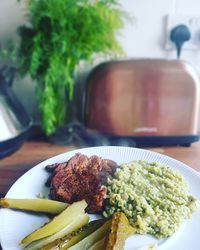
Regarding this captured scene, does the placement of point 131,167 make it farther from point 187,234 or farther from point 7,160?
point 7,160

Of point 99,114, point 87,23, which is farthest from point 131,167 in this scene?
point 87,23

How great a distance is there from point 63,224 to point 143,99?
0.42 m

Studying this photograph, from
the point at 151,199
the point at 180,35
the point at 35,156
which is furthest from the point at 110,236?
the point at 180,35

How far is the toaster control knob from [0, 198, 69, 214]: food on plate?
0.52m

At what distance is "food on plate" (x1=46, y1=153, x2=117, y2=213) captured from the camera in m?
0.58

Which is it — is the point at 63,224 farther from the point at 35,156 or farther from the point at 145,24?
the point at 145,24

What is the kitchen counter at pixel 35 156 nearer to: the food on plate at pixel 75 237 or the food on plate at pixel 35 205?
the food on plate at pixel 35 205

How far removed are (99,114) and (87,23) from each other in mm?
215

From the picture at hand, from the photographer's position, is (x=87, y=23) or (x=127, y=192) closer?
(x=127, y=192)

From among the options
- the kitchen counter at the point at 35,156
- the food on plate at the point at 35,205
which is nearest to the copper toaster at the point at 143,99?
the kitchen counter at the point at 35,156

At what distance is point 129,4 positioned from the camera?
2.79 ft

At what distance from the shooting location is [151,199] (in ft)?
1.89

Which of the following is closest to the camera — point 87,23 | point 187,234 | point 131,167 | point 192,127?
point 187,234

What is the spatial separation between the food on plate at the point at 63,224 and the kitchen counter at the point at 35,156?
225mm
